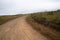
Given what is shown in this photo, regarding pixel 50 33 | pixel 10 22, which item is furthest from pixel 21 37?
pixel 10 22

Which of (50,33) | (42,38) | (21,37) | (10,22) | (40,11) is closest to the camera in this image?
(50,33)

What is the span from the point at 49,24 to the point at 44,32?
60cm

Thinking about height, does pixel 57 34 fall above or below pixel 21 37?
above

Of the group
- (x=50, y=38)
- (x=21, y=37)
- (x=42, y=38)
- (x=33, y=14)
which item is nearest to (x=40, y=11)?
(x=33, y=14)

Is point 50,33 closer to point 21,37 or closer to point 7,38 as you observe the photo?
point 21,37

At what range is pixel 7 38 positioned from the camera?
638cm

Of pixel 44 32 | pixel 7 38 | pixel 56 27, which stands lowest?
pixel 7 38

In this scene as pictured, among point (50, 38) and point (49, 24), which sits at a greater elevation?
point (49, 24)

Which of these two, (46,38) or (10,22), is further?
(10,22)

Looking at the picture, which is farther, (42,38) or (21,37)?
(21,37)

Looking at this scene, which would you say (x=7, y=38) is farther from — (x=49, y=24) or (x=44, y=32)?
(x=49, y=24)

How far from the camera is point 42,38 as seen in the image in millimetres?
5465

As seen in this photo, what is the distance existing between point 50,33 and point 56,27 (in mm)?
467

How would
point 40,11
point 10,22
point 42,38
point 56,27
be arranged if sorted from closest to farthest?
point 56,27 < point 42,38 < point 40,11 < point 10,22
